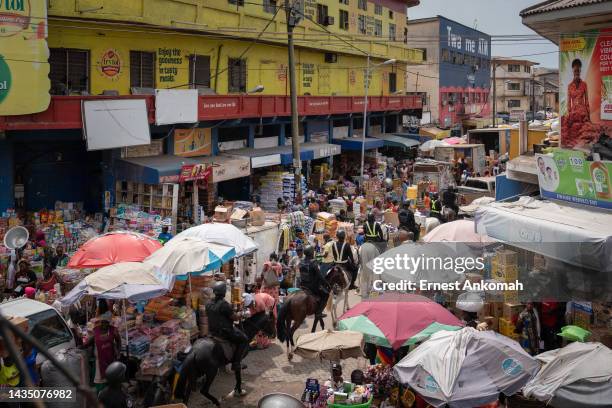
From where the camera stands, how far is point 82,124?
18.3 m

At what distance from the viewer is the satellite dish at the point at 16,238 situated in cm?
1524

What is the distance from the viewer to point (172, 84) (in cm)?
2431

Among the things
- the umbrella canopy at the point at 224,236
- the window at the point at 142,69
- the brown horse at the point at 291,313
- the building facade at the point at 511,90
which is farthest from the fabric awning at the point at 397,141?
the building facade at the point at 511,90

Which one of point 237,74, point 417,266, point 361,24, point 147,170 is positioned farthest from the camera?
point 361,24

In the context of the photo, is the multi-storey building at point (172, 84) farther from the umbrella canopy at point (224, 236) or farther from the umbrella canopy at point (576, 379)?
the umbrella canopy at point (576, 379)

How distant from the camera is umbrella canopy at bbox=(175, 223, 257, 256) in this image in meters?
12.5

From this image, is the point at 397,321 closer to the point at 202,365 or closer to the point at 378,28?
the point at 202,365

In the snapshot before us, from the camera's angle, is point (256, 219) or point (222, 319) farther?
point (256, 219)

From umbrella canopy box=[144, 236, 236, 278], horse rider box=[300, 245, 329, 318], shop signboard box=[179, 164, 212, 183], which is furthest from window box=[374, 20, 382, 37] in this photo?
umbrella canopy box=[144, 236, 236, 278]

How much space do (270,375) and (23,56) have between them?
1099 centimetres

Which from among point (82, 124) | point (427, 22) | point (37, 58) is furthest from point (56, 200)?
point (427, 22)

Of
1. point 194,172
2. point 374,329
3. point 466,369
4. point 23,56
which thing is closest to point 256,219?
point 194,172

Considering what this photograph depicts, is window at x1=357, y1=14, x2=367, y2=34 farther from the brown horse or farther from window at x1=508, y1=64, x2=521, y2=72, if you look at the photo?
window at x1=508, y1=64, x2=521, y2=72

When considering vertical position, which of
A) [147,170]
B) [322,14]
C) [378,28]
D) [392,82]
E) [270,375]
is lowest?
[270,375]
